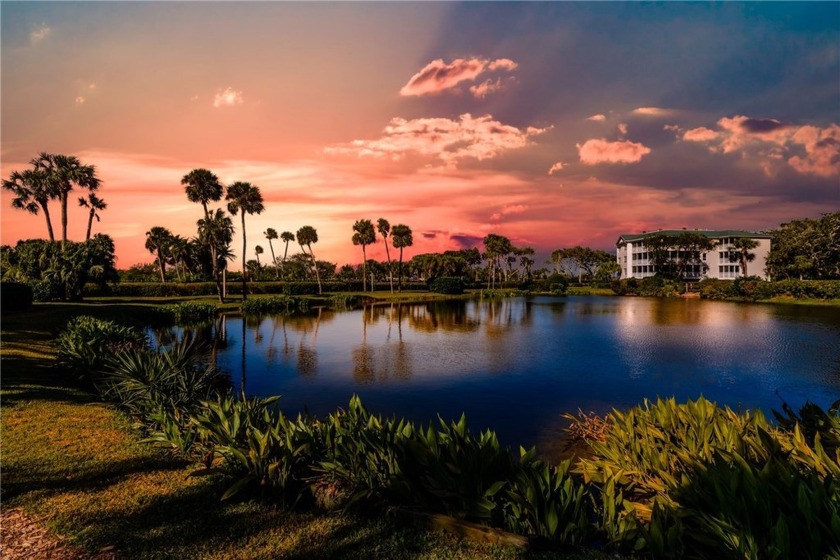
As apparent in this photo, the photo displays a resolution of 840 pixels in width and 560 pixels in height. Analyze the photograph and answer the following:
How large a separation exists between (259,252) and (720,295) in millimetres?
109126

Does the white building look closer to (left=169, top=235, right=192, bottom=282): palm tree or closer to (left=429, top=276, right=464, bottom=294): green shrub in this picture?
(left=429, top=276, right=464, bottom=294): green shrub

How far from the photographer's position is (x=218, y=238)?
189 ft

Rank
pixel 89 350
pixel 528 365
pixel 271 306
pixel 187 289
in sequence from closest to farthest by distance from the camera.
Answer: pixel 89 350 → pixel 528 365 → pixel 271 306 → pixel 187 289

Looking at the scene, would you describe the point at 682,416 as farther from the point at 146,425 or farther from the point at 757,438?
the point at 146,425

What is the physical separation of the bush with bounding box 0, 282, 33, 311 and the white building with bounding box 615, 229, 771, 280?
103750mm

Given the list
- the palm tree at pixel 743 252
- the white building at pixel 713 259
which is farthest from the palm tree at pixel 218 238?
the palm tree at pixel 743 252

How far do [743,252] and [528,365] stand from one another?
99.2 metres

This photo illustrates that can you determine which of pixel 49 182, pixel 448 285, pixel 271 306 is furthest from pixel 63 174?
pixel 448 285

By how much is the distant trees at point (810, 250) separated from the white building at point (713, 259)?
13904mm

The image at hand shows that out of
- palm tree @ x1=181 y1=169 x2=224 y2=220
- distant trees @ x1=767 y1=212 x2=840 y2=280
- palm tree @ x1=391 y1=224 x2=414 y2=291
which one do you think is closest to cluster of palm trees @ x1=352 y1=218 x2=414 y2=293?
palm tree @ x1=391 y1=224 x2=414 y2=291

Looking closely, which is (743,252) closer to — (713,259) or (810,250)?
(713,259)

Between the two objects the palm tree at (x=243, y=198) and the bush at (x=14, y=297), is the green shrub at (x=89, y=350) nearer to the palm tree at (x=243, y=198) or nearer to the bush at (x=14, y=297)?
the bush at (x=14, y=297)

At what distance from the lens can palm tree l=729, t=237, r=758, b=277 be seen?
94125 mm

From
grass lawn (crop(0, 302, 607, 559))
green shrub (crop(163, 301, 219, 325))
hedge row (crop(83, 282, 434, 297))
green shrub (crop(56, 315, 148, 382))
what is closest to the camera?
grass lawn (crop(0, 302, 607, 559))
